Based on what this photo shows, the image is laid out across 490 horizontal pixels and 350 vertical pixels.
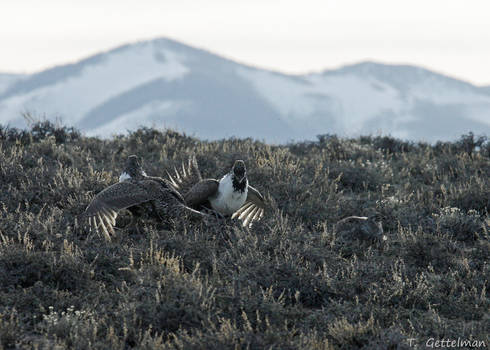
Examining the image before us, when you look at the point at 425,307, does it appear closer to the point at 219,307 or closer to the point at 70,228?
the point at 219,307

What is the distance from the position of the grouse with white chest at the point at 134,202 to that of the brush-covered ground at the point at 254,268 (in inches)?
7.1

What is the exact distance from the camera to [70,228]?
8180mm

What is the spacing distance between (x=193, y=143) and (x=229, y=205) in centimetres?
569

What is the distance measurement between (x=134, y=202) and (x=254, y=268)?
182cm

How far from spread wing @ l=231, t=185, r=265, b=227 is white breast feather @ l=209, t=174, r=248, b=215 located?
384mm

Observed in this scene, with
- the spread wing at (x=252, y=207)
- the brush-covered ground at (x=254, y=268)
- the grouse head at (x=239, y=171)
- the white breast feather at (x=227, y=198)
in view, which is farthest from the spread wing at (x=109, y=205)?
the spread wing at (x=252, y=207)

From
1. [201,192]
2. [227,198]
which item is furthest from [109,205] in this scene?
[227,198]

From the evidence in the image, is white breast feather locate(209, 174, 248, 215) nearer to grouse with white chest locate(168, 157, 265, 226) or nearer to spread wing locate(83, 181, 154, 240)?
grouse with white chest locate(168, 157, 265, 226)

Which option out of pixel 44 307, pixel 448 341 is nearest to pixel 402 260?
pixel 448 341

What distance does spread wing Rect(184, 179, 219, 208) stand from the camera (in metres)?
8.66

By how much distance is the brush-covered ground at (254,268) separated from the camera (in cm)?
584

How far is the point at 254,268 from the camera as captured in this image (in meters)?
7.07
